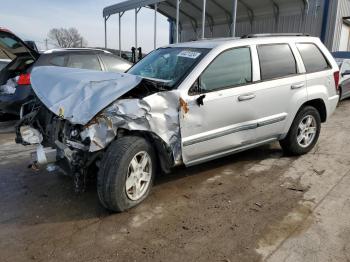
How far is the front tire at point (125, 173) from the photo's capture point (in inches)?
126

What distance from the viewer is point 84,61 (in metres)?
6.91

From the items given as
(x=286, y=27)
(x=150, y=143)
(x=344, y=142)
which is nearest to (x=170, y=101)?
(x=150, y=143)

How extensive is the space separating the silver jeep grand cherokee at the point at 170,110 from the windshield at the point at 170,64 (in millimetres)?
19

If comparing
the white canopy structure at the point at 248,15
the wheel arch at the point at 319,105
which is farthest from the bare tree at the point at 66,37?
the wheel arch at the point at 319,105

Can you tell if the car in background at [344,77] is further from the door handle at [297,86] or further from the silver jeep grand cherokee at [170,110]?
the door handle at [297,86]

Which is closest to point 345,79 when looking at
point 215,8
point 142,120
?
point 142,120

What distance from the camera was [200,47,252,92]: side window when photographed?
392 centimetres

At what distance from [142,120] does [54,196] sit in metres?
1.43

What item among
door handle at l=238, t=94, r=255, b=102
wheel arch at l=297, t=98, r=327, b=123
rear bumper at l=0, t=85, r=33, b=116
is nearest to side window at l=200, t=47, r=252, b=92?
door handle at l=238, t=94, r=255, b=102

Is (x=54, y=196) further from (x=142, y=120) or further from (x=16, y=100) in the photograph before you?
(x=16, y=100)

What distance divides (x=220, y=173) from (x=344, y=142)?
8.94 feet

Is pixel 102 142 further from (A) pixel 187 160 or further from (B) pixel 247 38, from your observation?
(B) pixel 247 38

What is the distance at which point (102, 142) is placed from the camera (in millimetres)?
3240

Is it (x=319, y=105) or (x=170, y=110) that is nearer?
(x=170, y=110)
